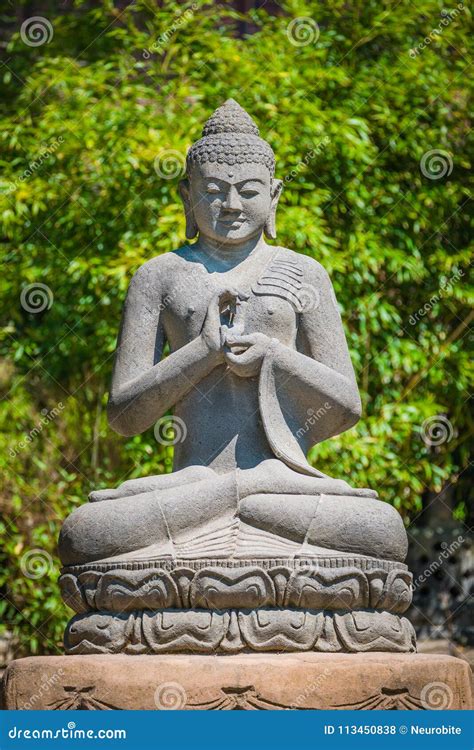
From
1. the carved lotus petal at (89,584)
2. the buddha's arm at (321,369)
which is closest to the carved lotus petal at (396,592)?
the buddha's arm at (321,369)

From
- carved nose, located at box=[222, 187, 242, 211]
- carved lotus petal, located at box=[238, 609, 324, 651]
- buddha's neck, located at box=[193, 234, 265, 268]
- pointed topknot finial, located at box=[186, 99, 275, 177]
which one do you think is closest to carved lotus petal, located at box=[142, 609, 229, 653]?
carved lotus petal, located at box=[238, 609, 324, 651]

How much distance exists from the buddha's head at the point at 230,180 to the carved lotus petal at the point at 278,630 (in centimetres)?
195

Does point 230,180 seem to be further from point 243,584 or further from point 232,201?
point 243,584

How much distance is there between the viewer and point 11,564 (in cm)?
1123

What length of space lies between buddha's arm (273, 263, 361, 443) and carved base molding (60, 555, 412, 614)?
86 cm

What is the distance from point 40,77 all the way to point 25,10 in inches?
82.4

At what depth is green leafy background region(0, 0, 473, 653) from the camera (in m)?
10.8

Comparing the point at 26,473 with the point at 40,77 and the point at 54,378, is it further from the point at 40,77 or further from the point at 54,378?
the point at 40,77

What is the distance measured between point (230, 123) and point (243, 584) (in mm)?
2360

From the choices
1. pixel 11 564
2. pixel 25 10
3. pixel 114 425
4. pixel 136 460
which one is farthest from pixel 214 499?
pixel 25 10

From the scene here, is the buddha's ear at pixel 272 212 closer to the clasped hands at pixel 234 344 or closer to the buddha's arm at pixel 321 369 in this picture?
the buddha's arm at pixel 321 369

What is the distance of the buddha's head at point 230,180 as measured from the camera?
24.0 feet

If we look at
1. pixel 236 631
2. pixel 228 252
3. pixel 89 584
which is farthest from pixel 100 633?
pixel 228 252

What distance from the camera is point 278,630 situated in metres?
6.40
